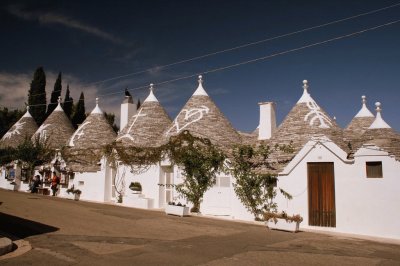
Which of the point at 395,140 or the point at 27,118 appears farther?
the point at 27,118


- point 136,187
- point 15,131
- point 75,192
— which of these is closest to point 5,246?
point 136,187

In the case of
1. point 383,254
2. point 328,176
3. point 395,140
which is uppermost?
point 395,140

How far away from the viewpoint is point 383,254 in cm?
951

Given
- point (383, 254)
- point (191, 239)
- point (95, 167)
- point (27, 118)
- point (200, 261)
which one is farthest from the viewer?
point (27, 118)

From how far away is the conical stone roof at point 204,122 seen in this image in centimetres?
2031

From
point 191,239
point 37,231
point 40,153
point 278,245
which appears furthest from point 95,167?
point 278,245

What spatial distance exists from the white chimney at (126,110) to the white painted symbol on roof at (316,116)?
1299 cm

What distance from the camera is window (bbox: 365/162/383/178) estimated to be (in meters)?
12.9

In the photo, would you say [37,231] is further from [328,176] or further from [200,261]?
[328,176]

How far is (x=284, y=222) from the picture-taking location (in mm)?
13266

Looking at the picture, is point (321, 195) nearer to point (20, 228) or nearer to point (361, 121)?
point (20, 228)

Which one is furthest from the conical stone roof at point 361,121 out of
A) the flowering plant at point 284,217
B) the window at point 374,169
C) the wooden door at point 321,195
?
the flowering plant at point 284,217

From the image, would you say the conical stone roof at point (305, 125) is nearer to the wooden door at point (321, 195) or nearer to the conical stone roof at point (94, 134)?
the wooden door at point (321, 195)

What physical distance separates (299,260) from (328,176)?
650cm
